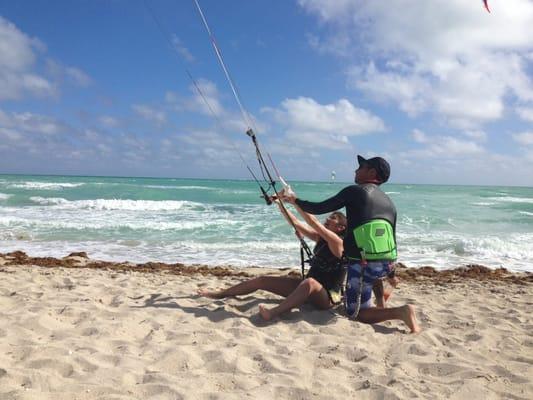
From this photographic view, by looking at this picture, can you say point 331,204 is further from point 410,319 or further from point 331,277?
point 410,319

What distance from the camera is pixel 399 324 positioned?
14.1ft

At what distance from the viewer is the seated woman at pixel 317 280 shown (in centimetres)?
423

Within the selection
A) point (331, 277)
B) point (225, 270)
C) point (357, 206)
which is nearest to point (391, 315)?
point (331, 277)

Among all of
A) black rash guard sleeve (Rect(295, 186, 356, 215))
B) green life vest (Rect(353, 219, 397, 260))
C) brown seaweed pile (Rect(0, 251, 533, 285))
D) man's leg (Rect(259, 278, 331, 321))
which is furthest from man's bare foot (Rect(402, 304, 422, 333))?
brown seaweed pile (Rect(0, 251, 533, 285))

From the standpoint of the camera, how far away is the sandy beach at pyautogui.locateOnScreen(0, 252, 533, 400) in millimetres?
2803

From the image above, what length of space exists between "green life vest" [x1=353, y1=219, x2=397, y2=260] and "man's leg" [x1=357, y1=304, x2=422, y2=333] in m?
0.53

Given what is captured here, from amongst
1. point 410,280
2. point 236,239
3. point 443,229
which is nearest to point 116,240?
point 236,239

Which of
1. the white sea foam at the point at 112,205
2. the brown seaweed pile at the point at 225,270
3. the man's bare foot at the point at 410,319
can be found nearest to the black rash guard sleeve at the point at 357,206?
the man's bare foot at the point at 410,319

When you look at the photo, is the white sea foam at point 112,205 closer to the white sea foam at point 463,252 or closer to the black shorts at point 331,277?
the white sea foam at point 463,252

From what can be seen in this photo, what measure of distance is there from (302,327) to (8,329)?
8.16ft

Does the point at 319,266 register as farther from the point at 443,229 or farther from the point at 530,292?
the point at 443,229

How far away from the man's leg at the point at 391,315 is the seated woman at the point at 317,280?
0.44 m

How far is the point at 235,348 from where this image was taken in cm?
345

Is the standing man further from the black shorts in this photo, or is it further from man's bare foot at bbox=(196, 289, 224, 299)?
man's bare foot at bbox=(196, 289, 224, 299)
